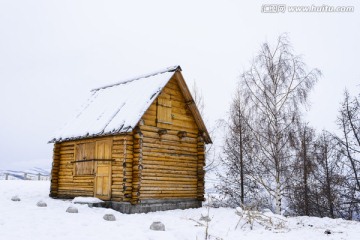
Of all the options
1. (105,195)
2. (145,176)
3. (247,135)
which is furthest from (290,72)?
(105,195)

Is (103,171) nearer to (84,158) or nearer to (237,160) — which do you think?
(84,158)

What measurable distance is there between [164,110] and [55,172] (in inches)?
274

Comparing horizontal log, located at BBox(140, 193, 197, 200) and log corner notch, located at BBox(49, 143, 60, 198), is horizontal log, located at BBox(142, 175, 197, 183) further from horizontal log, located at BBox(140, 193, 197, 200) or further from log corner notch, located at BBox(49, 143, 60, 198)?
log corner notch, located at BBox(49, 143, 60, 198)

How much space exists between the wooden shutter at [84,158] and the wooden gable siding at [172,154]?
2641 millimetres

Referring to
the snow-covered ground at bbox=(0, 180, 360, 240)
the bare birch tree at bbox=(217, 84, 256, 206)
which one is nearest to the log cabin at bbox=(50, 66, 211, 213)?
the snow-covered ground at bbox=(0, 180, 360, 240)

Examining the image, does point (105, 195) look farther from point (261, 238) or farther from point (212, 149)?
point (212, 149)

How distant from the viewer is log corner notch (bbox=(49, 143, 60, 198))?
17.8 meters

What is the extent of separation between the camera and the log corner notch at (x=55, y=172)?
17.8 metres

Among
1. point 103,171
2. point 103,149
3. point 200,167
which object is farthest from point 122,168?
point 200,167

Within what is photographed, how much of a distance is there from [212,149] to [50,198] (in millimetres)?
13215

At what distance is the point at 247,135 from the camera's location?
20125mm

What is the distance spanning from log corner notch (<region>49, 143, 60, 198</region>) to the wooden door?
3626 millimetres

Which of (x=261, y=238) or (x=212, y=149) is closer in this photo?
(x=261, y=238)

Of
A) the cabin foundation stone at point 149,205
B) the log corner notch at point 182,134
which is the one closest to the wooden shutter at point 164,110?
the log corner notch at point 182,134
